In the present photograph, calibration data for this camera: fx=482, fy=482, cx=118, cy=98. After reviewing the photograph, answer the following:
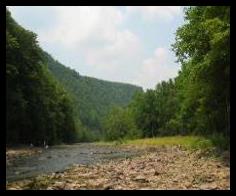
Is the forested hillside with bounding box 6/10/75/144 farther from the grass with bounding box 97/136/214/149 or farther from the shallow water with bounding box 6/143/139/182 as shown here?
the grass with bounding box 97/136/214/149

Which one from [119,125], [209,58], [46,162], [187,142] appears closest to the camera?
[209,58]

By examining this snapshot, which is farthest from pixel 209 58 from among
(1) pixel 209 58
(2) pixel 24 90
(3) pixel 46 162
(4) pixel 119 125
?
(4) pixel 119 125

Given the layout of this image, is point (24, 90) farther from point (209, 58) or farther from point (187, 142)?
point (209, 58)

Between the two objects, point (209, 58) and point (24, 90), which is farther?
point (24, 90)

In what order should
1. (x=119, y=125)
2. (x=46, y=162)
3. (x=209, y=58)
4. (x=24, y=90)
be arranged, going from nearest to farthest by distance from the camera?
(x=209, y=58), (x=46, y=162), (x=24, y=90), (x=119, y=125)

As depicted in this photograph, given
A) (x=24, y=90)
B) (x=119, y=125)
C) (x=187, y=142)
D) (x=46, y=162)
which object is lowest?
(x=46, y=162)

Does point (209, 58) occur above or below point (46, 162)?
above

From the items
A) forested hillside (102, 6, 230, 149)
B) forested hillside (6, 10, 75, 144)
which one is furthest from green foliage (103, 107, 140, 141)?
forested hillside (102, 6, 230, 149)

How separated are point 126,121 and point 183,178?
121 metres

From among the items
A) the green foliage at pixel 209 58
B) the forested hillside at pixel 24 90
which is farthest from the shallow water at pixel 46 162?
the forested hillside at pixel 24 90

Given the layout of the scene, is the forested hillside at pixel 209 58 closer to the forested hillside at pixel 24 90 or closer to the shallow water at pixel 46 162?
the shallow water at pixel 46 162

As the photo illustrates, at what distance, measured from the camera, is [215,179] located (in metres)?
22.7

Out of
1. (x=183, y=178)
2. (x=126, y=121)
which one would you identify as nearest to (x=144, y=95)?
(x=126, y=121)
